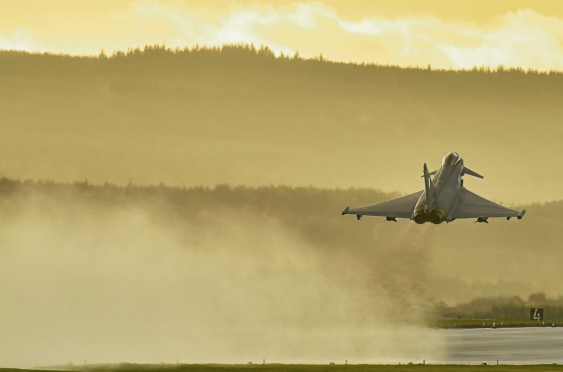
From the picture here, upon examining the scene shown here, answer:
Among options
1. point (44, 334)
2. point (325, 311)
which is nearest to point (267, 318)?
point (325, 311)

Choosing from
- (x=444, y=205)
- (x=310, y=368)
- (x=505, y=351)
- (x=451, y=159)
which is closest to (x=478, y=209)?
(x=451, y=159)

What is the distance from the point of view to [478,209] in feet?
443

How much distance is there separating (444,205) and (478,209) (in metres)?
11.2

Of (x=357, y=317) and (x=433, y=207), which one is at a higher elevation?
(x=433, y=207)

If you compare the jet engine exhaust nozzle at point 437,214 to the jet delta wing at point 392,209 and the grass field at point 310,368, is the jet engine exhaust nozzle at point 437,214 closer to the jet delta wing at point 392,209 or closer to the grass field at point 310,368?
the jet delta wing at point 392,209

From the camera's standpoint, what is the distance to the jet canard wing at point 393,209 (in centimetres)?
13788

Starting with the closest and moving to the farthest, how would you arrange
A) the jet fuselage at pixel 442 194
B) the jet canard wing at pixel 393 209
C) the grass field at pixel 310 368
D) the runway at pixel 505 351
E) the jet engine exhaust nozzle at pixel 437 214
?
the jet engine exhaust nozzle at pixel 437 214 → the jet fuselage at pixel 442 194 → the grass field at pixel 310 368 → the jet canard wing at pixel 393 209 → the runway at pixel 505 351

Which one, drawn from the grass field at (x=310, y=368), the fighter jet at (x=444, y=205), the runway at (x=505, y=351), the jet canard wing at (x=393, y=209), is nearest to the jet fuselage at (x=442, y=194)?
the fighter jet at (x=444, y=205)

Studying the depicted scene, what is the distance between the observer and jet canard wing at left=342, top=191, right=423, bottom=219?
138 metres

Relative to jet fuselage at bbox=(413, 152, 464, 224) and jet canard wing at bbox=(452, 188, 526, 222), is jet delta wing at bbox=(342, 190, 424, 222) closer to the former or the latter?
jet fuselage at bbox=(413, 152, 464, 224)

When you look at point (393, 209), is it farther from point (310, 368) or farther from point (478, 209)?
point (310, 368)

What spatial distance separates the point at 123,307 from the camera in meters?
156

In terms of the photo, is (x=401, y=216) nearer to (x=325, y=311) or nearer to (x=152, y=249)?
(x=325, y=311)

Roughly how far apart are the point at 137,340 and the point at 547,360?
211 feet
